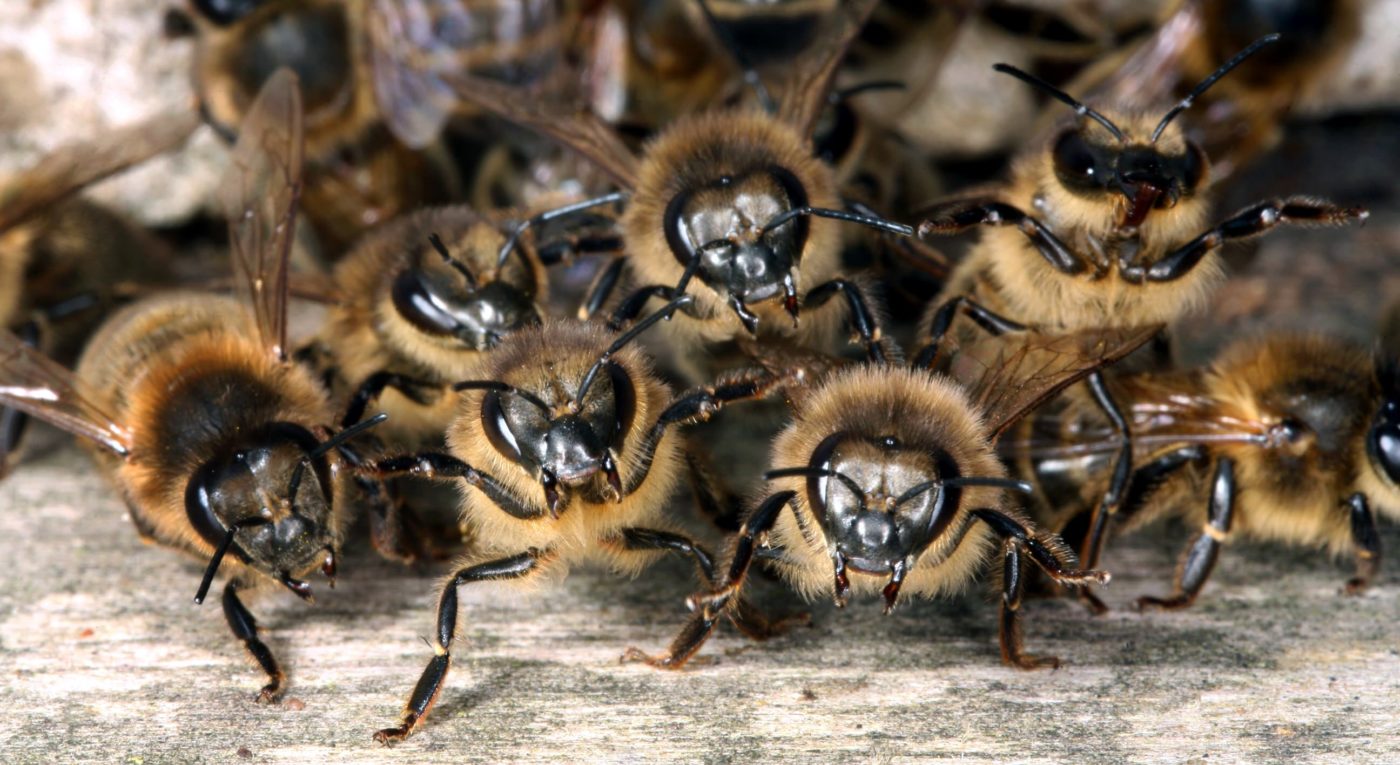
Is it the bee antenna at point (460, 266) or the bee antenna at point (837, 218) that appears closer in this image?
Result: the bee antenna at point (837, 218)

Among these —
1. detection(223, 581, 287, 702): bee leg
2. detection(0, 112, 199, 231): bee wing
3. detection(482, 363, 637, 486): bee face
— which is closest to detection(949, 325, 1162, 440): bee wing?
detection(482, 363, 637, 486): bee face

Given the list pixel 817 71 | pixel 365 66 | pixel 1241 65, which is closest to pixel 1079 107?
pixel 817 71

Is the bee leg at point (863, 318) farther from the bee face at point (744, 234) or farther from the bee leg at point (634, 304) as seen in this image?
the bee leg at point (634, 304)

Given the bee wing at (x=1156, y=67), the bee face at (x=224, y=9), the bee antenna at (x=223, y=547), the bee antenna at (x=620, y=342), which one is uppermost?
the bee wing at (x=1156, y=67)

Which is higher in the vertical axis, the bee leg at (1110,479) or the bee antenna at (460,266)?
the bee antenna at (460,266)

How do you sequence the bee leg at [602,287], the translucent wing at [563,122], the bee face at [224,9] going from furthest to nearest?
the bee face at [224,9], the translucent wing at [563,122], the bee leg at [602,287]

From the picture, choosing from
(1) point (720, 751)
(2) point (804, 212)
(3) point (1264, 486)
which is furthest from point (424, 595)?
(3) point (1264, 486)

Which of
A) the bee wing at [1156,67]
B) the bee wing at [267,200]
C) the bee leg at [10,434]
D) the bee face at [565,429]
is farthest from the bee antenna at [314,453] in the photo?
the bee wing at [1156,67]

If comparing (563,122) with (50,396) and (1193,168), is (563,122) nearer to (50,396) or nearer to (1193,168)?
(50,396)
